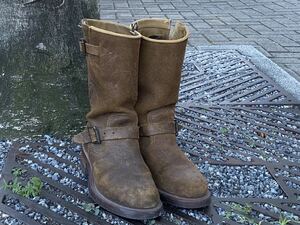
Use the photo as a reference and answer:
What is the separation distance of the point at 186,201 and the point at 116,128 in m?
0.36

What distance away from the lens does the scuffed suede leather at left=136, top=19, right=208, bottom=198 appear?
1.64m

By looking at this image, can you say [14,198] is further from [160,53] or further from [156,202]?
[160,53]

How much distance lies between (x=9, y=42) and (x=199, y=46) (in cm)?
220

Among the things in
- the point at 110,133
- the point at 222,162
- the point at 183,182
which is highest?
the point at 110,133

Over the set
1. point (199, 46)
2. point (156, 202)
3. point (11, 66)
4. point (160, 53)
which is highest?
point (160, 53)

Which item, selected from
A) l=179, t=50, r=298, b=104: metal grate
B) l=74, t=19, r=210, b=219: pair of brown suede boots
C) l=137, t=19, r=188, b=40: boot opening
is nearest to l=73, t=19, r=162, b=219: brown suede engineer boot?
l=74, t=19, r=210, b=219: pair of brown suede boots

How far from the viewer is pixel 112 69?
1617 millimetres

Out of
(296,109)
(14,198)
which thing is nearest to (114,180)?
(14,198)

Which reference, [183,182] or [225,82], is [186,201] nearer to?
[183,182]

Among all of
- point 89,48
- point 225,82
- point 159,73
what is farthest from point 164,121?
point 225,82

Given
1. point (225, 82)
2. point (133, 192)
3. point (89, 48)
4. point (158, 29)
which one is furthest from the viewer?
point (225, 82)

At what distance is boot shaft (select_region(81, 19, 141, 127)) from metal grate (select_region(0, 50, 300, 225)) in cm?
33

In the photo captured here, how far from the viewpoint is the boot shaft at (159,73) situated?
1651 millimetres

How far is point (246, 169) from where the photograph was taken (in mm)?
2010
